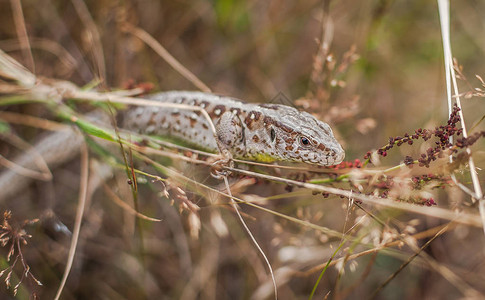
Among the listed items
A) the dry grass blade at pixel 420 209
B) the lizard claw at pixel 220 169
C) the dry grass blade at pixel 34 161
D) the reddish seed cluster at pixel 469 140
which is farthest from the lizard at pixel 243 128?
the dry grass blade at pixel 34 161

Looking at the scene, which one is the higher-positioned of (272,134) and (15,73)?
(15,73)

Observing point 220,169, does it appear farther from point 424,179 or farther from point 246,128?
point 424,179

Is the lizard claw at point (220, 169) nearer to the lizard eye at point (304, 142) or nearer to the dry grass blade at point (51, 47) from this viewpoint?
the lizard eye at point (304, 142)

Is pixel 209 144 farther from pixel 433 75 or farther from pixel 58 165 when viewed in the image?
pixel 433 75

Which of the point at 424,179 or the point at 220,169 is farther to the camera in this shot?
the point at 220,169

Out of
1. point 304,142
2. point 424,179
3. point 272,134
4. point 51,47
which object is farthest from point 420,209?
point 51,47

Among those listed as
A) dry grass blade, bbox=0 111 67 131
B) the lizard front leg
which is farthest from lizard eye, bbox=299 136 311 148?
dry grass blade, bbox=0 111 67 131

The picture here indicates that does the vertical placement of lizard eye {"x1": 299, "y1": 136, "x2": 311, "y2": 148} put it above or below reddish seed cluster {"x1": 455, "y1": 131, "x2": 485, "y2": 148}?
above

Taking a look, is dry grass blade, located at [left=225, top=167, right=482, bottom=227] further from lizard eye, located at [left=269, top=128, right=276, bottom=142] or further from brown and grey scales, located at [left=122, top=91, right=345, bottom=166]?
lizard eye, located at [left=269, top=128, right=276, bottom=142]

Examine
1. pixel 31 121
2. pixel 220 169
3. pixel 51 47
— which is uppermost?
pixel 51 47
